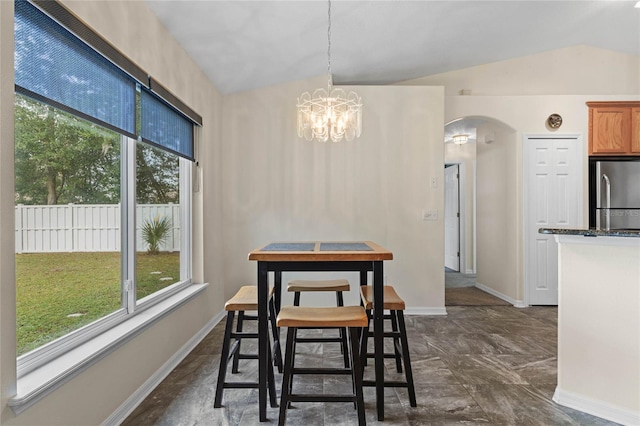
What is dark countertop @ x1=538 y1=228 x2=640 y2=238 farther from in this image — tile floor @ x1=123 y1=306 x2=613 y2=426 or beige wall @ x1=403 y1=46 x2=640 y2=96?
beige wall @ x1=403 y1=46 x2=640 y2=96

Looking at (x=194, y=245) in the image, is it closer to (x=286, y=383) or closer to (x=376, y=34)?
(x=286, y=383)

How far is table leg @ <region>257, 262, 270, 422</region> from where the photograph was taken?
6.47 feet

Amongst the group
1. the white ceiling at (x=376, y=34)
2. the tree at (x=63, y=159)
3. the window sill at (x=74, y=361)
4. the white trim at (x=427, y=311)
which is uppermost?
the white ceiling at (x=376, y=34)

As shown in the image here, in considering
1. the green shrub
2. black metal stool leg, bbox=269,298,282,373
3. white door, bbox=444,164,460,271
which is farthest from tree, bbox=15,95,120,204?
white door, bbox=444,164,460,271

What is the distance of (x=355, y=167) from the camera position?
413 centimetres

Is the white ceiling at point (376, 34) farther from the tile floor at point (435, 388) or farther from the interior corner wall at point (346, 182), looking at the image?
the tile floor at point (435, 388)

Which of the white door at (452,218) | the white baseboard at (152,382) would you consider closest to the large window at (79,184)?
the white baseboard at (152,382)

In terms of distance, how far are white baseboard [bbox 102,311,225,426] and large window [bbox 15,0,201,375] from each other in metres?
0.45

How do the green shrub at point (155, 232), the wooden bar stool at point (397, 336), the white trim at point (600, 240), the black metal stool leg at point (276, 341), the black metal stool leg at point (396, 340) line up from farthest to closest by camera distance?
the green shrub at point (155, 232)
the black metal stool leg at point (276, 341)
the black metal stool leg at point (396, 340)
the wooden bar stool at point (397, 336)
the white trim at point (600, 240)

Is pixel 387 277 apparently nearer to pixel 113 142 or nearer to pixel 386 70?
pixel 386 70

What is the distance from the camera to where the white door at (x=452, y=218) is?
23.8ft

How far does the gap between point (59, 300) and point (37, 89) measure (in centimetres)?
97

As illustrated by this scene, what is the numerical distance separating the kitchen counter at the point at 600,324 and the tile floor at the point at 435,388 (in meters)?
0.13

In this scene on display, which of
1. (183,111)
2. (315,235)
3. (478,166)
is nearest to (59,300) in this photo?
(183,111)
